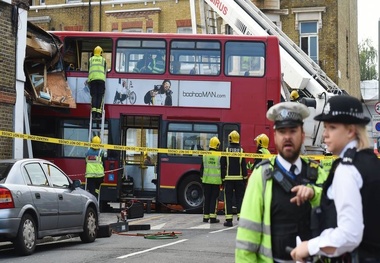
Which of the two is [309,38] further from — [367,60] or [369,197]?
[367,60]

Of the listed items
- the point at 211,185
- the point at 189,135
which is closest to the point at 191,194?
the point at 189,135

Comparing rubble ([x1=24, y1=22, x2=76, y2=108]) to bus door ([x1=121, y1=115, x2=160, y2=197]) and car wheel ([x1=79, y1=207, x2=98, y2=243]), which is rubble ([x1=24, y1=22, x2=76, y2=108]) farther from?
car wheel ([x1=79, y1=207, x2=98, y2=243])

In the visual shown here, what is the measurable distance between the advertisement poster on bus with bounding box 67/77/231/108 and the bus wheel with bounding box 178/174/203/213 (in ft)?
6.95

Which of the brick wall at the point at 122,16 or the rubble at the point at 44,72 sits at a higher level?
the brick wall at the point at 122,16

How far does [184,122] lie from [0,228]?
1068 centimetres

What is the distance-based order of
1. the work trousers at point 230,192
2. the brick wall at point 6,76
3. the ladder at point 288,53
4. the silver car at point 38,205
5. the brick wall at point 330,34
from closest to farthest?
1. the silver car at point 38,205
2. the work trousers at point 230,192
3. the brick wall at point 6,76
4. the ladder at point 288,53
5. the brick wall at point 330,34

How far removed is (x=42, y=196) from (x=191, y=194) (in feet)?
30.1

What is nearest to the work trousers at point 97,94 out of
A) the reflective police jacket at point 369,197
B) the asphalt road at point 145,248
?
the asphalt road at point 145,248

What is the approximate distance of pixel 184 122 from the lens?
2083cm

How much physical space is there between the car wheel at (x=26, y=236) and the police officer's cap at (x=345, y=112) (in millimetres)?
7928

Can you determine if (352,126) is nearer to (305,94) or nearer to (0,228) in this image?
(0,228)

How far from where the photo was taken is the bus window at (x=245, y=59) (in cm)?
2088

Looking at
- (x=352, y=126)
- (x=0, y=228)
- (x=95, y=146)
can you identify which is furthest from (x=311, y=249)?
(x=95, y=146)

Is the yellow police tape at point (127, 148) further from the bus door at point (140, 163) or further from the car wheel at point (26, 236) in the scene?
the car wheel at point (26, 236)
